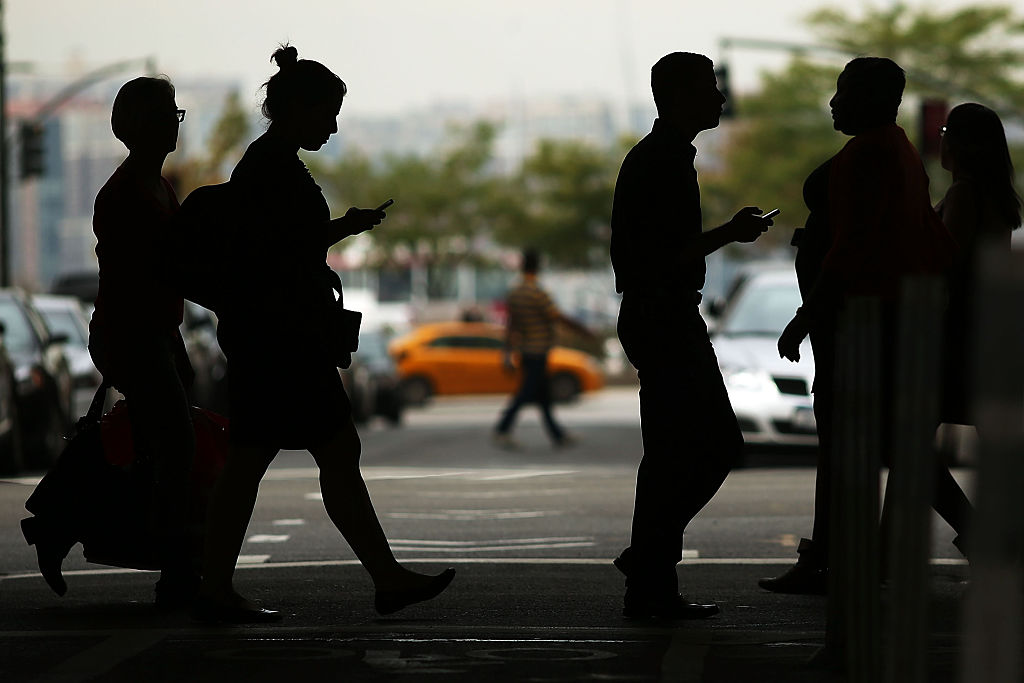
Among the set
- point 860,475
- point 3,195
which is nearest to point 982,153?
point 860,475

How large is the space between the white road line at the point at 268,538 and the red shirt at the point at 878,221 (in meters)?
3.60

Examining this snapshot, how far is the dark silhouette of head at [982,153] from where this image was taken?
7.23m

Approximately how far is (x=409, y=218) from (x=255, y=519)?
225 feet

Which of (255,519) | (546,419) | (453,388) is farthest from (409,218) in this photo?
(255,519)

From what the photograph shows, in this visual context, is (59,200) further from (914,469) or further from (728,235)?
(914,469)

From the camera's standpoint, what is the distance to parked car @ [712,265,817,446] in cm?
1414

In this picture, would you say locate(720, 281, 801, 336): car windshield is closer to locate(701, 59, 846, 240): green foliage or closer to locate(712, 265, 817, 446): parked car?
locate(712, 265, 817, 446): parked car

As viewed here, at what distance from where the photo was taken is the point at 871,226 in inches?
261

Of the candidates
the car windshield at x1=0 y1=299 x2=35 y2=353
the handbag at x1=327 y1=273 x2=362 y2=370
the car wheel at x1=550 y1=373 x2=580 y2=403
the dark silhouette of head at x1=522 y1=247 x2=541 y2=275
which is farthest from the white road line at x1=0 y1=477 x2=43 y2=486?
the car wheel at x1=550 y1=373 x2=580 y2=403

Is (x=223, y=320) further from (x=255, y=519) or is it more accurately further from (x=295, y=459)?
(x=295, y=459)

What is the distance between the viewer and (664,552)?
21.3 ft

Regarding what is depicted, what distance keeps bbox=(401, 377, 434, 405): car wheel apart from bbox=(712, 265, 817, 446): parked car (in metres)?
22.9

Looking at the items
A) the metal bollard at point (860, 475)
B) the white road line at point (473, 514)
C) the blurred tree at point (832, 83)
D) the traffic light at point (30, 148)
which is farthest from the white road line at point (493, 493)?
the blurred tree at point (832, 83)

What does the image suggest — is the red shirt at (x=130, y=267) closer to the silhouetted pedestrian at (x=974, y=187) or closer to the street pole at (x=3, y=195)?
the silhouetted pedestrian at (x=974, y=187)
